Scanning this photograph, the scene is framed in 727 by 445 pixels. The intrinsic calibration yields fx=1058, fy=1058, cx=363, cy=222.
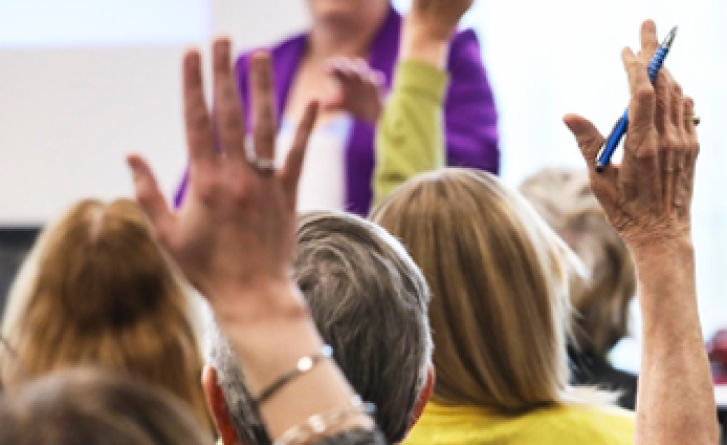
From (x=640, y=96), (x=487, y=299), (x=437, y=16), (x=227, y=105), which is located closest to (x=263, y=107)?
(x=227, y=105)

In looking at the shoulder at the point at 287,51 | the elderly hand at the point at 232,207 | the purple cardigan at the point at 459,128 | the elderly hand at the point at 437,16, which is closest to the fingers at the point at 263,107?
the elderly hand at the point at 232,207

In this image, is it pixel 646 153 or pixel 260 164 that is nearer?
pixel 260 164

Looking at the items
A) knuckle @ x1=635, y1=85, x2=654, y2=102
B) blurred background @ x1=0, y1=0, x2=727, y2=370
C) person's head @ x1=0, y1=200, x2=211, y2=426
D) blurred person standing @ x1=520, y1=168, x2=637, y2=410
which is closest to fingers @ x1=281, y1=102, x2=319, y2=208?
knuckle @ x1=635, y1=85, x2=654, y2=102

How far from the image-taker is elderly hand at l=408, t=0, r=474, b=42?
174 cm

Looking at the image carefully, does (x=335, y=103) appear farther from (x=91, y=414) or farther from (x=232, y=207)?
(x=91, y=414)

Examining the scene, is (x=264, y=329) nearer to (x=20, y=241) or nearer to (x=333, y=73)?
(x=333, y=73)

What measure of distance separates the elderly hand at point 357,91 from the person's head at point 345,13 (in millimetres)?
204

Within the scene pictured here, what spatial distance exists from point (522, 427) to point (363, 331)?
1.62ft

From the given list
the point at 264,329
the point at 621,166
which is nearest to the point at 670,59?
the point at 621,166

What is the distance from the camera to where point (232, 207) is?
2.31 feet

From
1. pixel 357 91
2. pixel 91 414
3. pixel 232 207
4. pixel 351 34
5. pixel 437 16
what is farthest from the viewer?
pixel 351 34

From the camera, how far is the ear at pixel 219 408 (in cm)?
93

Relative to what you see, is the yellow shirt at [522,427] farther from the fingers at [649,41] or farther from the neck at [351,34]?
the neck at [351,34]

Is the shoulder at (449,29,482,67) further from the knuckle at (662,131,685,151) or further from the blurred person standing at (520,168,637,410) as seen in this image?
the knuckle at (662,131,685,151)
